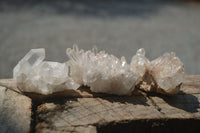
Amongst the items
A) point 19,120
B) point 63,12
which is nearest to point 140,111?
point 19,120

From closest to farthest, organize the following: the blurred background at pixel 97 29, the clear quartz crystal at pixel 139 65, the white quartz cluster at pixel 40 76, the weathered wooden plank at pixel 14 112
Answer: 1. the weathered wooden plank at pixel 14 112
2. the white quartz cluster at pixel 40 76
3. the clear quartz crystal at pixel 139 65
4. the blurred background at pixel 97 29

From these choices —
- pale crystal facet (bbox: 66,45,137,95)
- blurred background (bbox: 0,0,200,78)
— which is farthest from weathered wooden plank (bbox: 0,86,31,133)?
blurred background (bbox: 0,0,200,78)

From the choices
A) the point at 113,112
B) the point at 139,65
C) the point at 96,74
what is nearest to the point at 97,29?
the point at 139,65

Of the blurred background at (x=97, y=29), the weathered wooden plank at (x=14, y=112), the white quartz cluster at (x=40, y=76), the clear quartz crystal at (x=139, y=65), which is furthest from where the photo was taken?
the blurred background at (x=97, y=29)

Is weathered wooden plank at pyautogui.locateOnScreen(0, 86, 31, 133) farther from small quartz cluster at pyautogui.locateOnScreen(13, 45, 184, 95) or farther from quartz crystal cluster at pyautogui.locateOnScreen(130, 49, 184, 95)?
quartz crystal cluster at pyautogui.locateOnScreen(130, 49, 184, 95)

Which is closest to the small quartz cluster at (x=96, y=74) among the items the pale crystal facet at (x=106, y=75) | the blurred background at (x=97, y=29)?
the pale crystal facet at (x=106, y=75)

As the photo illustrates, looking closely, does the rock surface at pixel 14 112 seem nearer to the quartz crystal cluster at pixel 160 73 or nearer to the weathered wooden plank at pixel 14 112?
the weathered wooden plank at pixel 14 112
